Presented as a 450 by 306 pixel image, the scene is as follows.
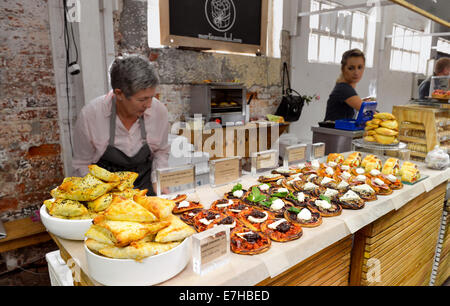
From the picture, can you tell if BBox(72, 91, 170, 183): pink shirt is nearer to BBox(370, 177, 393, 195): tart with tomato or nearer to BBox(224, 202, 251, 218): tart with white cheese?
BBox(224, 202, 251, 218): tart with white cheese

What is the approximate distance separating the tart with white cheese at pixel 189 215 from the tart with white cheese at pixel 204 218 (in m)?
0.02

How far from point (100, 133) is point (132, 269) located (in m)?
1.47

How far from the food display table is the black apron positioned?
2.35ft

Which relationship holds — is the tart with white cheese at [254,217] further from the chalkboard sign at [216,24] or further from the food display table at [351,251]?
the chalkboard sign at [216,24]

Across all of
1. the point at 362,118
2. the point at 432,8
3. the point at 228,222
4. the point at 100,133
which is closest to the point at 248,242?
the point at 228,222

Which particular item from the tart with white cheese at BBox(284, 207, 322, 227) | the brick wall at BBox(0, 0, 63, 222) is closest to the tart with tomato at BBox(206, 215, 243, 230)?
the tart with white cheese at BBox(284, 207, 322, 227)

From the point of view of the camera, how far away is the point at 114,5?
338cm

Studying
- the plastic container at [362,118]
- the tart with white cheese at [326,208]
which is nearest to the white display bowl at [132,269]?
the tart with white cheese at [326,208]

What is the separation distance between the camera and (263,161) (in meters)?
1.99

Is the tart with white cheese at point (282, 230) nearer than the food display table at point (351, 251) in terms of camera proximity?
No

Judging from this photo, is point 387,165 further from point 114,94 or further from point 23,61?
point 23,61

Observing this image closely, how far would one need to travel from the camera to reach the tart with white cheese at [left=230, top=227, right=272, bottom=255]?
43.3 inches

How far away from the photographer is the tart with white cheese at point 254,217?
1.29 metres

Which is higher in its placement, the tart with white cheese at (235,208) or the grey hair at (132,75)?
the grey hair at (132,75)
